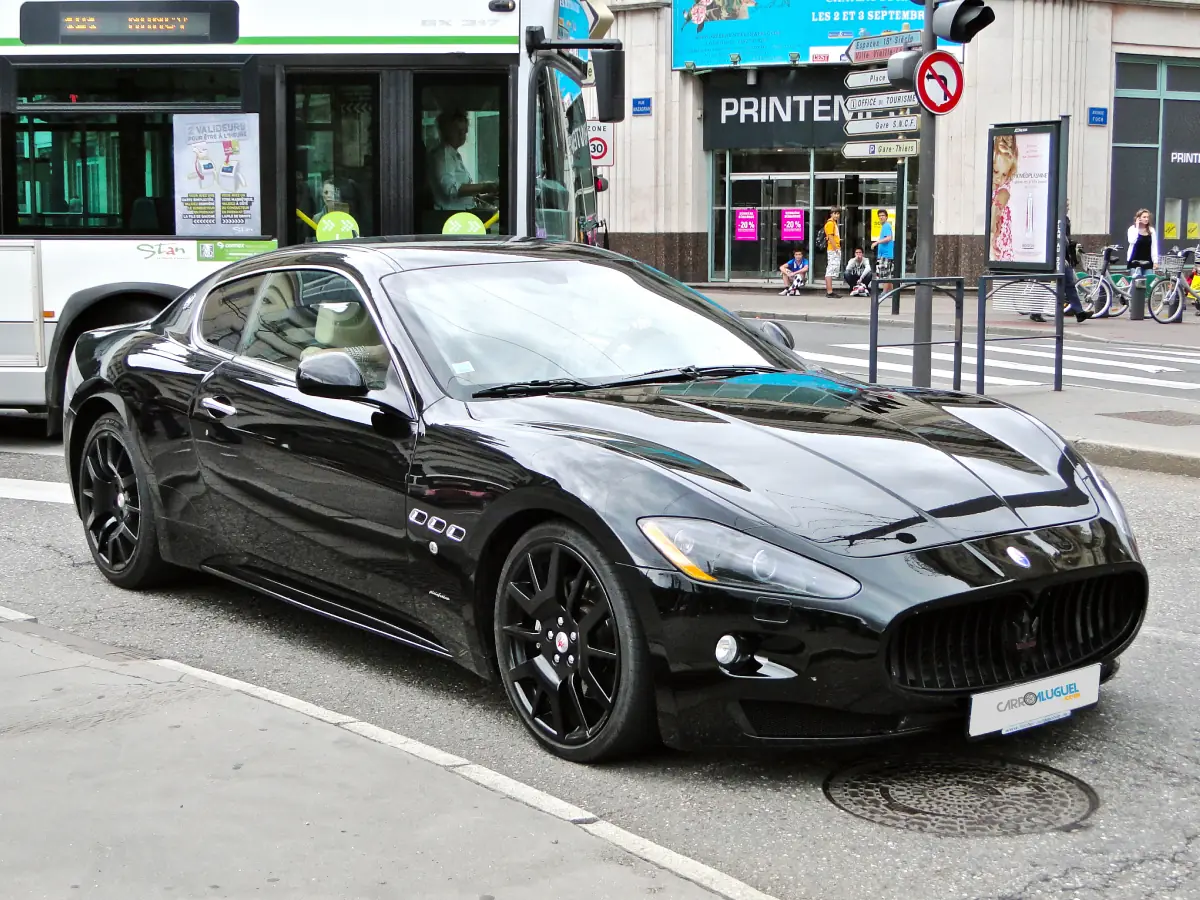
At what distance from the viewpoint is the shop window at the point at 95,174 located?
34.1 ft

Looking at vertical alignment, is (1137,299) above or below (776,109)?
below

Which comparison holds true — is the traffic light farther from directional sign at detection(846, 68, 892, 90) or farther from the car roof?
the car roof

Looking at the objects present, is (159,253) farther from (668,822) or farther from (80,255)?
(668,822)

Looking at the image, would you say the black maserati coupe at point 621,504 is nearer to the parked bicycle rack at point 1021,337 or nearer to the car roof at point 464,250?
the car roof at point 464,250

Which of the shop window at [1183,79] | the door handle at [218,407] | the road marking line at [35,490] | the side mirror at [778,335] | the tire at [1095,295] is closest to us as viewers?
the door handle at [218,407]

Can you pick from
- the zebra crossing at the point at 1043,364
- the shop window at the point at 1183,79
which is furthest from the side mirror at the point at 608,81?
the shop window at the point at 1183,79

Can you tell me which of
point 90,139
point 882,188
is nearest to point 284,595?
point 90,139

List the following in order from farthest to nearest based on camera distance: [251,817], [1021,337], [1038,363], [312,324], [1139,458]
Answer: [1038,363] < [1021,337] < [1139,458] < [312,324] < [251,817]

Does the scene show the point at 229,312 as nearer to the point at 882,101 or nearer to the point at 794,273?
the point at 882,101

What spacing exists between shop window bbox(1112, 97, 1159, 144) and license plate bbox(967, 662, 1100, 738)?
1153 inches

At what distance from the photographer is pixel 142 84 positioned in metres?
10.3

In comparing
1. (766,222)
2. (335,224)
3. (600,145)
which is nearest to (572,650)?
(335,224)

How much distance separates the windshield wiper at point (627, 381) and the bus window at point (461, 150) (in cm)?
512

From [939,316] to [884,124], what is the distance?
11.4 meters
